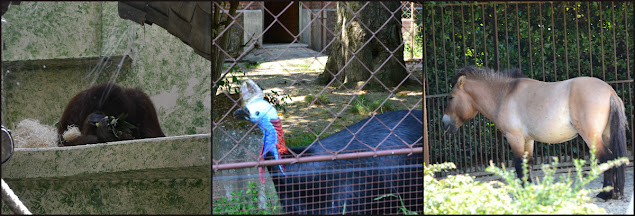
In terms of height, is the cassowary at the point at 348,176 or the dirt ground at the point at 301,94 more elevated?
the dirt ground at the point at 301,94

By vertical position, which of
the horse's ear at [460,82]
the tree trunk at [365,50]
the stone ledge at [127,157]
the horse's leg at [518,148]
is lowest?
the horse's leg at [518,148]

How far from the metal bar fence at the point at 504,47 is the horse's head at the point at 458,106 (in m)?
0.14

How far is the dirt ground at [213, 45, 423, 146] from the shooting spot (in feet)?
11.0

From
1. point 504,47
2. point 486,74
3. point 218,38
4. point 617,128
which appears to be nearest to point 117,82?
point 218,38

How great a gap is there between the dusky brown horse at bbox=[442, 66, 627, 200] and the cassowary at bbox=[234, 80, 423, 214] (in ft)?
2.87

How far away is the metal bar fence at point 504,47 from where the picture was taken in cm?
443

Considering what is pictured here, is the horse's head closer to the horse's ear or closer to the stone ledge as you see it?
the horse's ear

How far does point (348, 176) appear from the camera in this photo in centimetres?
351

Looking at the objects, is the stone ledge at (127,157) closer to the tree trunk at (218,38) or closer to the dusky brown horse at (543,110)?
the tree trunk at (218,38)

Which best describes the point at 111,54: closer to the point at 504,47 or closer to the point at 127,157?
the point at 127,157

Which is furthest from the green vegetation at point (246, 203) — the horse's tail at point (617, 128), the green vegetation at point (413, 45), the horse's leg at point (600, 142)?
the horse's tail at point (617, 128)

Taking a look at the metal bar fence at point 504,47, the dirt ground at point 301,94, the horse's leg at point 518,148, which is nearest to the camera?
the dirt ground at point 301,94

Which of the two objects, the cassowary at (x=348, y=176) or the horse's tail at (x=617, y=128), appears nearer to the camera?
the cassowary at (x=348, y=176)

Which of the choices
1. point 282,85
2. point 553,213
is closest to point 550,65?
point 553,213
